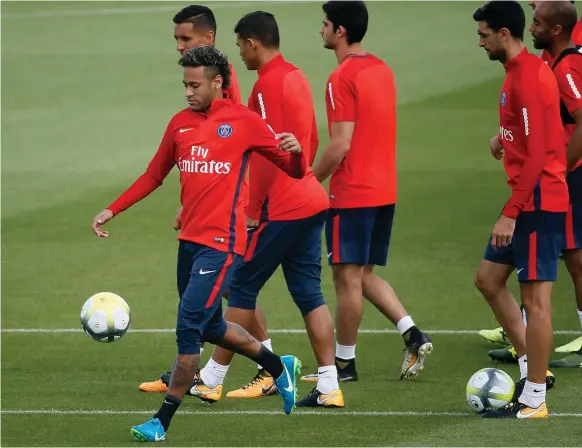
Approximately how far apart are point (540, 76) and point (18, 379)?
4.18 metres

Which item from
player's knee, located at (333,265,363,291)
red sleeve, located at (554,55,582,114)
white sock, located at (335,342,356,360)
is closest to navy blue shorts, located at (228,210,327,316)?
player's knee, located at (333,265,363,291)

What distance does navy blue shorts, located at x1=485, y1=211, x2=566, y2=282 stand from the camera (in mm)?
8766

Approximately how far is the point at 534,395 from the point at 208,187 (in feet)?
7.53

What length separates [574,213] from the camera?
10.5 metres

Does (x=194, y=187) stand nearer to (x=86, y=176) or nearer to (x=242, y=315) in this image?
(x=242, y=315)

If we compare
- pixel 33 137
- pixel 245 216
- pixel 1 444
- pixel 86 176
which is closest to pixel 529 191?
pixel 245 216

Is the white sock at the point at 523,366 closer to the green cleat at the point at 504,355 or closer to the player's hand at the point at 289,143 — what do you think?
the green cleat at the point at 504,355

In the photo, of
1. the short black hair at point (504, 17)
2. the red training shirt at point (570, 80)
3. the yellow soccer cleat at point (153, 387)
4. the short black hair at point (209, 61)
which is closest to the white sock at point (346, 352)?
the yellow soccer cleat at point (153, 387)

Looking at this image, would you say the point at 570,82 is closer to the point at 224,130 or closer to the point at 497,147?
the point at 497,147

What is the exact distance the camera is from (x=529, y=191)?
8609 mm

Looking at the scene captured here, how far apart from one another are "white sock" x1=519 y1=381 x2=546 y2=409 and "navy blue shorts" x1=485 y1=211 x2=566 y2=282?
2.07 ft

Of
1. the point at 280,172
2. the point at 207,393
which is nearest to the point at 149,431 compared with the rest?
the point at 207,393

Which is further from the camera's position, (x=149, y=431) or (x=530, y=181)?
(x=530, y=181)

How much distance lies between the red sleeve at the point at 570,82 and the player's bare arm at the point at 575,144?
0.17 feet
